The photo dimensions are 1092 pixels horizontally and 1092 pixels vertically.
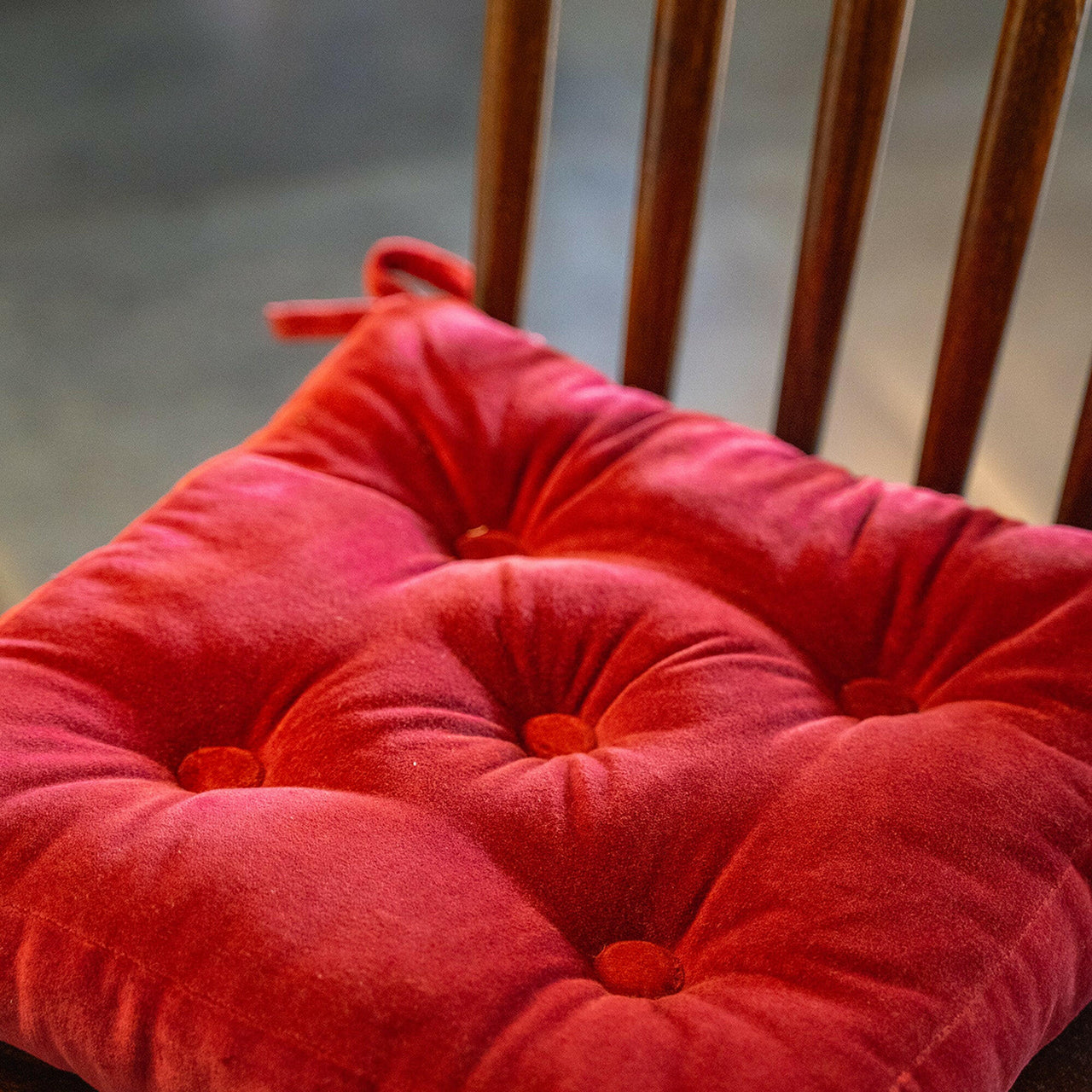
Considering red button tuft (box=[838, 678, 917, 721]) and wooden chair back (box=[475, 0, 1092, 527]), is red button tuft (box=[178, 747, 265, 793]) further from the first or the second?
wooden chair back (box=[475, 0, 1092, 527])

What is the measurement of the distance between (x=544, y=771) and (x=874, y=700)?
7.1 inches

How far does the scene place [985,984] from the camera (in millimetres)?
439

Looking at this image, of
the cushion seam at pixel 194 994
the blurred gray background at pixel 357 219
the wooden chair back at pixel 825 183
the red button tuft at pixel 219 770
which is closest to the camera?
the cushion seam at pixel 194 994

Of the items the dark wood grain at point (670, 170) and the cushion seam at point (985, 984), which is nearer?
the cushion seam at point (985, 984)

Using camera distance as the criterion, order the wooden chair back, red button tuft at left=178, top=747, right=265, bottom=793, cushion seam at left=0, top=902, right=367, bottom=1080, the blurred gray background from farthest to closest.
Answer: the blurred gray background < the wooden chair back < red button tuft at left=178, top=747, right=265, bottom=793 < cushion seam at left=0, top=902, right=367, bottom=1080

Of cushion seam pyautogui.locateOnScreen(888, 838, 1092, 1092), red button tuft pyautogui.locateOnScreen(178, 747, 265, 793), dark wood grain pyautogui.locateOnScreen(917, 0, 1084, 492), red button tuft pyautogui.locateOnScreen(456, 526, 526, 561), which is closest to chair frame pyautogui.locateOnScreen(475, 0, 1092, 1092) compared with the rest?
dark wood grain pyautogui.locateOnScreen(917, 0, 1084, 492)

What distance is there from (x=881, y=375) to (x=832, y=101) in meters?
0.71

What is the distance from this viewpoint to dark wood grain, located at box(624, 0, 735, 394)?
2.26 ft

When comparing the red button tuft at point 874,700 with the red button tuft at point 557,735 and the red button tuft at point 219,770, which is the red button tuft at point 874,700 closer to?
the red button tuft at point 557,735

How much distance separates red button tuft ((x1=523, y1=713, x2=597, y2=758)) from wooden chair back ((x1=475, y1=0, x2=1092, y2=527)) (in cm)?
30

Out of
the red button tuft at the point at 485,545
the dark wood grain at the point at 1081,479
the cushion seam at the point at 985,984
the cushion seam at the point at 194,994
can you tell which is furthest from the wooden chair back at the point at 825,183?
the cushion seam at the point at 194,994

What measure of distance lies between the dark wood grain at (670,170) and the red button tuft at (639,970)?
1.42ft

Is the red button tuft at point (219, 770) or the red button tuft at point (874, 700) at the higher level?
the red button tuft at point (874, 700)

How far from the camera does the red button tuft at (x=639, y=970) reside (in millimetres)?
456
